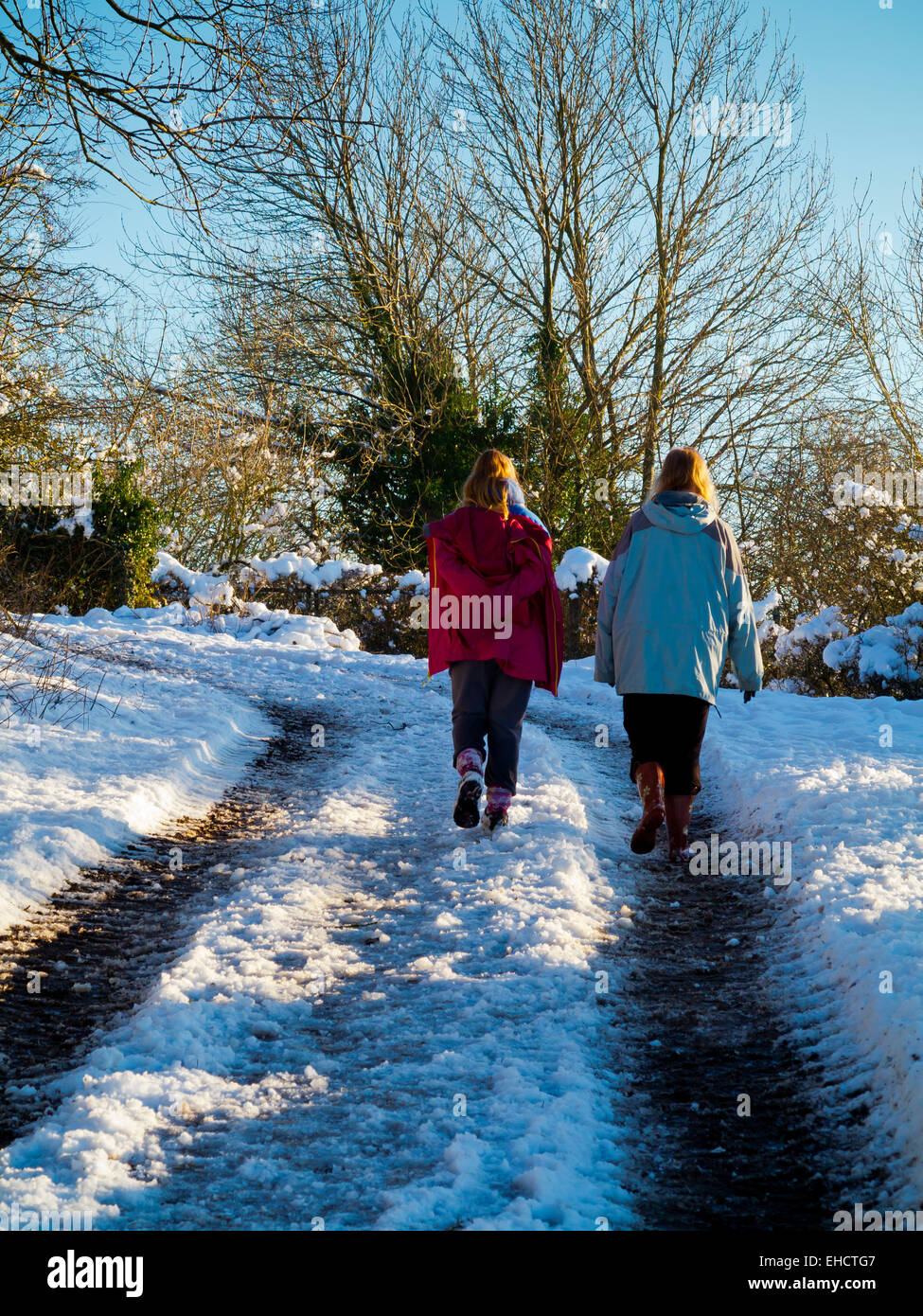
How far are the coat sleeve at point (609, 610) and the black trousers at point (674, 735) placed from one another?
11.3 inches

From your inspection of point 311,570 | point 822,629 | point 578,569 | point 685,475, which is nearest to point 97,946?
point 685,475

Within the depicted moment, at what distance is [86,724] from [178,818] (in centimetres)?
169

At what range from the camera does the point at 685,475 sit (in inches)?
201

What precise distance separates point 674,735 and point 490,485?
1.70 meters

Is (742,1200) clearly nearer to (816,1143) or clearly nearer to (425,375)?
(816,1143)

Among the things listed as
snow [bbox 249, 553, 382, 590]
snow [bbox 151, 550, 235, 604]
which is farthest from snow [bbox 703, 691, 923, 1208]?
snow [bbox 151, 550, 235, 604]

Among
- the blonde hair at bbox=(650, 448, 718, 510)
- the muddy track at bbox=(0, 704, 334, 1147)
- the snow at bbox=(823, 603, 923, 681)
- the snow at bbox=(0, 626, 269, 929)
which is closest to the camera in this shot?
the muddy track at bbox=(0, 704, 334, 1147)

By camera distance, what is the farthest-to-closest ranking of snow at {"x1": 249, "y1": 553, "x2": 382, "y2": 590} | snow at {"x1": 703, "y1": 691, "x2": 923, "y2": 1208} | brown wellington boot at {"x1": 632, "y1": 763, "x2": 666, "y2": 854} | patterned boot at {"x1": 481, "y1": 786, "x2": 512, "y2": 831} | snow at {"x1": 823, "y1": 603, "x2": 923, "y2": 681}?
snow at {"x1": 249, "y1": 553, "x2": 382, "y2": 590} → snow at {"x1": 823, "y1": 603, "x2": 923, "y2": 681} → patterned boot at {"x1": 481, "y1": 786, "x2": 512, "y2": 831} → brown wellington boot at {"x1": 632, "y1": 763, "x2": 666, "y2": 854} → snow at {"x1": 703, "y1": 691, "x2": 923, "y2": 1208}

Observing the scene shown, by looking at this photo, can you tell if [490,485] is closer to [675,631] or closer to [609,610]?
[609,610]

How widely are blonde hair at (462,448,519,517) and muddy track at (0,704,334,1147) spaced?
226cm

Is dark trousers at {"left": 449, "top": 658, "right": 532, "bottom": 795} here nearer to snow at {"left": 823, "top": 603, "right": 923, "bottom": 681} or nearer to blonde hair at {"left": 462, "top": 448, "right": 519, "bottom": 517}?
blonde hair at {"left": 462, "top": 448, "right": 519, "bottom": 517}

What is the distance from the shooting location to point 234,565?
16.7 meters

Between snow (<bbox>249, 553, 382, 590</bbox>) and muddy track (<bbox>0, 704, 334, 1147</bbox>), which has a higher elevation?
snow (<bbox>249, 553, 382, 590</bbox>)

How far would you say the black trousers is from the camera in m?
5.00
